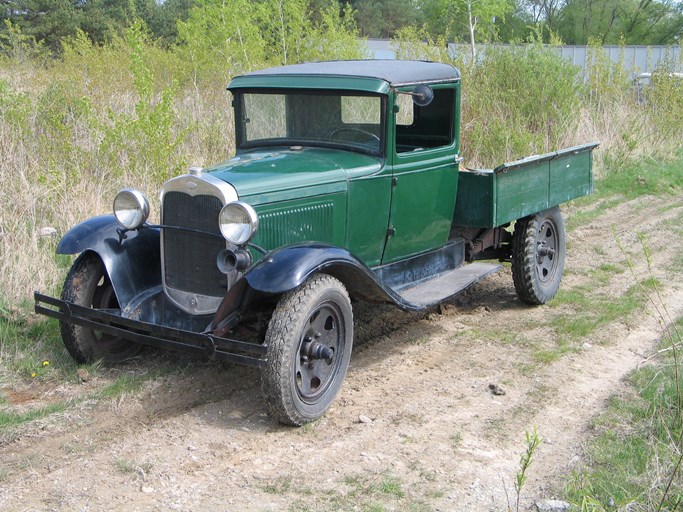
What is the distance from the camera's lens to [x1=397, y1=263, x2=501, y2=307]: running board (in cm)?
531

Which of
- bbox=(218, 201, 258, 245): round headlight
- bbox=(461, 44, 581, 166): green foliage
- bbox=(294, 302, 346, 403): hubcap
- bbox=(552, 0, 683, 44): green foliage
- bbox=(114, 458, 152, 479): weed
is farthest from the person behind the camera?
bbox=(552, 0, 683, 44): green foliage

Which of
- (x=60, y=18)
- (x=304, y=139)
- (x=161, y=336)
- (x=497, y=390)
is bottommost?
(x=497, y=390)

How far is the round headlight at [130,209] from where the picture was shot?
484 cm

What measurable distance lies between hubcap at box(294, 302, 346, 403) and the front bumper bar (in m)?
0.28

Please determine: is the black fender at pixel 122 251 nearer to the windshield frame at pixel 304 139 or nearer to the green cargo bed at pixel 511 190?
the windshield frame at pixel 304 139

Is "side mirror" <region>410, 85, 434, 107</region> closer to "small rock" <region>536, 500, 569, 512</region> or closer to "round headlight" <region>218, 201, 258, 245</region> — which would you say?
"round headlight" <region>218, 201, 258, 245</region>

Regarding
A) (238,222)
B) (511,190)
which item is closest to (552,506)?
(238,222)

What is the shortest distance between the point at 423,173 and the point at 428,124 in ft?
2.21

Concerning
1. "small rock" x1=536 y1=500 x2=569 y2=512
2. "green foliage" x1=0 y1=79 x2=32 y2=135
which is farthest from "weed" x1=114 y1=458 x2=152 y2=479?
"green foliage" x1=0 y1=79 x2=32 y2=135

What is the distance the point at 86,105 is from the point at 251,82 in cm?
298

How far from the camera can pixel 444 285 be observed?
567cm

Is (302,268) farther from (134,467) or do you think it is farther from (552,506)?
(552,506)

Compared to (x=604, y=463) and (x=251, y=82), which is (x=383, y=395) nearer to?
(x=604, y=463)

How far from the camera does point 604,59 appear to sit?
13.5 meters
